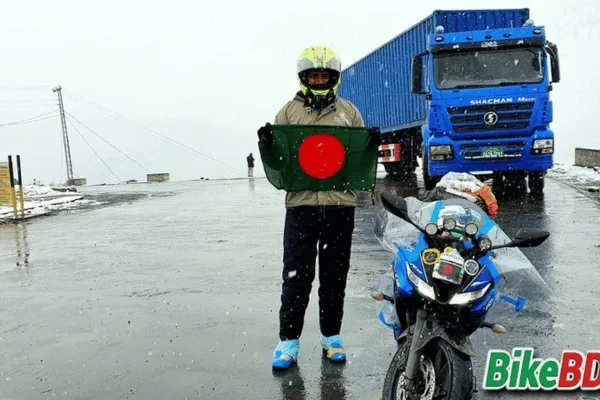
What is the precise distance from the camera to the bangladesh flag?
4.58m

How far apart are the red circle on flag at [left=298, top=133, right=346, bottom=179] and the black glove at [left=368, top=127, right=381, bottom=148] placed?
0.19 metres

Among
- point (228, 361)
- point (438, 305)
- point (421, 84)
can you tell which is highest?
point (421, 84)

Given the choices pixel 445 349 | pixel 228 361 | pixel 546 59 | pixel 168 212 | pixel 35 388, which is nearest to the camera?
pixel 445 349

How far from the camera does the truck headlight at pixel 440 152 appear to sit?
1388cm

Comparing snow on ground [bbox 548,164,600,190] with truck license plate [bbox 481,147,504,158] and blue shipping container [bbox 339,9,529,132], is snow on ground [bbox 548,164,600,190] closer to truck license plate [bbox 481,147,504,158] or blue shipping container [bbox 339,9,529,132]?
truck license plate [bbox 481,147,504,158]

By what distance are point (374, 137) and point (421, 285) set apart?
141cm

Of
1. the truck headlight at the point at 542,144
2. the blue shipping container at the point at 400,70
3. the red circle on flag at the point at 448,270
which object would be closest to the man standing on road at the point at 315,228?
the red circle on flag at the point at 448,270

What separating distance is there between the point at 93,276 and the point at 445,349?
5814 mm

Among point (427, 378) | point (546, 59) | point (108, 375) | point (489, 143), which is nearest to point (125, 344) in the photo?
point (108, 375)

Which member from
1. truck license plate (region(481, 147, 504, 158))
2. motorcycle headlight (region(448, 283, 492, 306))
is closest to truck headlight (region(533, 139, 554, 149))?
truck license plate (region(481, 147, 504, 158))

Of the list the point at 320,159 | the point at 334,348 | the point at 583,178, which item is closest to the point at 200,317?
the point at 334,348

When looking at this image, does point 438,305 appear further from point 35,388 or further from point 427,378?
point 35,388

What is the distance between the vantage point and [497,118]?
13.5 meters

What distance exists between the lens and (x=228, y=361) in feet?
16.0
